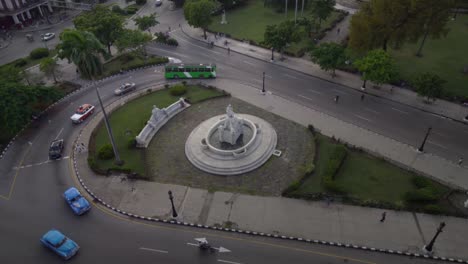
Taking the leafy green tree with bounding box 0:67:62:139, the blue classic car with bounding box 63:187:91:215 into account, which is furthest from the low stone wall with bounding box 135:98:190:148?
the leafy green tree with bounding box 0:67:62:139

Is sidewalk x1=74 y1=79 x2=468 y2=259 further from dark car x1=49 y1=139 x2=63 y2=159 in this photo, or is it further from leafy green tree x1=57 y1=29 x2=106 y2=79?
leafy green tree x1=57 y1=29 x2=106 y2=79

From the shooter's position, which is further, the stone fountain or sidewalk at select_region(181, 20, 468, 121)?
sidewalk at select_region(181, 20, 468, 121)

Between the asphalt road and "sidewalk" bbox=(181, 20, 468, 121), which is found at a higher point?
"sidewalk" bbox=(181, 20, 468, 121)

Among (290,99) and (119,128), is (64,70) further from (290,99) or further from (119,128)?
(290,99)

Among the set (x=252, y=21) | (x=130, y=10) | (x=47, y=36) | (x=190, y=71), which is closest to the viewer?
(x=190, y=71)

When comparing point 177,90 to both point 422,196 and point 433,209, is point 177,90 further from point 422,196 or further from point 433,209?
point 433,209

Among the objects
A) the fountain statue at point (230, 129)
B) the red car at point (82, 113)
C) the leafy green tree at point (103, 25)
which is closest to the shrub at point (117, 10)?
the leafy green tree at point (103, 25)

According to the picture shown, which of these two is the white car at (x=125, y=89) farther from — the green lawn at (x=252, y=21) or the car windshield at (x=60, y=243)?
the car windshield at (x=60, y=243)

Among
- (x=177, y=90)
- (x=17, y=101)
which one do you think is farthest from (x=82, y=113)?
(x=177, y=90)
